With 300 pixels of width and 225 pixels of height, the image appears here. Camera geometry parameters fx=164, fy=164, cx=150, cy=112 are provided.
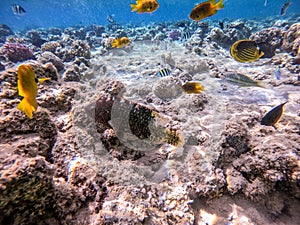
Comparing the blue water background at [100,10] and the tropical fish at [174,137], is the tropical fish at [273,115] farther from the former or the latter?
the blue water background at [100,10]

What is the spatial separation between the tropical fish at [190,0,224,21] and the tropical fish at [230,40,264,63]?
84 cm

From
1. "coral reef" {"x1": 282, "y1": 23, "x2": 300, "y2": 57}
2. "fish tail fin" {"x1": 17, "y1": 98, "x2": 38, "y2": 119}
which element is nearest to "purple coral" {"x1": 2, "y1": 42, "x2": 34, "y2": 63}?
"fish tail fin" {"x1": 17, "y1": 98, "x2": 38, "y2": 119}

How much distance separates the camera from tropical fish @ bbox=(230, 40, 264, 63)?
11.5ft

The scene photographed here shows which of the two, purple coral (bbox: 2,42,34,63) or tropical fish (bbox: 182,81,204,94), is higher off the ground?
purple coral (bbox: 2,42,34,63)

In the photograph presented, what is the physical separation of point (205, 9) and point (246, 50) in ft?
4.03

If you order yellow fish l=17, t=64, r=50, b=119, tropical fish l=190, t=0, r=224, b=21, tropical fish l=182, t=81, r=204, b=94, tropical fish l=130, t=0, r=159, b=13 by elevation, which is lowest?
tropical fish l=182, t=81, r=204, b=94

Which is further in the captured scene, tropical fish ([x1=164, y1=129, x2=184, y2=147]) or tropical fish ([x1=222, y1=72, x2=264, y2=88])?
tropical fish ([x1=222, y1=72, x2=264, y2=88])

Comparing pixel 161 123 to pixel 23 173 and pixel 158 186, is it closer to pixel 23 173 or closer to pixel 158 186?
pixel 158 186

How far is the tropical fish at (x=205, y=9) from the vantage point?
332cm

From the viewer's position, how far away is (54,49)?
31.4ft

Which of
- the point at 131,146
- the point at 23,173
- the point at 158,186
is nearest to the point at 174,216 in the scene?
the point at 158,186

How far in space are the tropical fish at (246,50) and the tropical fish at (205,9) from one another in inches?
33.2

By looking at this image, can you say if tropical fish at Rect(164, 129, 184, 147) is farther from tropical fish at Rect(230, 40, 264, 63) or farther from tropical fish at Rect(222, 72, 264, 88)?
tropical fish at Rect(230, 40, 264, 63)

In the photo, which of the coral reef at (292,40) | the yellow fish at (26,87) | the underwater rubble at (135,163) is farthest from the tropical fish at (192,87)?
the coral reef at (292,40)
